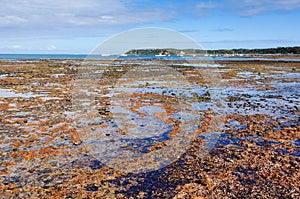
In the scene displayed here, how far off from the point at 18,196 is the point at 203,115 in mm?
13914

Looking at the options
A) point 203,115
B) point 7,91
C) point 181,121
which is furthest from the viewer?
point 7,91

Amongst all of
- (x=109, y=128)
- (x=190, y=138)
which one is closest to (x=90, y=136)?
(x=109, y=128)

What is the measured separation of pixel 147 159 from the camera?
12.0 metres

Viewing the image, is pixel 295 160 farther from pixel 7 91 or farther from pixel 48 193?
pixel 7 91

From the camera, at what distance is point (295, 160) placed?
466 inches

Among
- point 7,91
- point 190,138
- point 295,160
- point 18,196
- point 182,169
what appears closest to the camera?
point 18,196

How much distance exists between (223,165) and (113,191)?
483 cm

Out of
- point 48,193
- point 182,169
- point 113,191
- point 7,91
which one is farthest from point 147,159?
point 7,91

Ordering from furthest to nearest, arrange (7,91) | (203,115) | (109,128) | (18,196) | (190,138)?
(7,91) → (203,115) → (109,128) → (190,138) → (18,196)

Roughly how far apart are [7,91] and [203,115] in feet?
73.7

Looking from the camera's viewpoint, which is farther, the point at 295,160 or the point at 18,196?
the point at 295,160

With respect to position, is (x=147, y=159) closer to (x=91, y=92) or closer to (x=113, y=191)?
(x=113, y=191)

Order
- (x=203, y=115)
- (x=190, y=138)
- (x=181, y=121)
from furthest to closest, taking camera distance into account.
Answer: (x=203, y=115)
(x=181, y=121)
(x=190, y=138)

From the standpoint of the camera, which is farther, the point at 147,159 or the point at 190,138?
the point at 190,138
